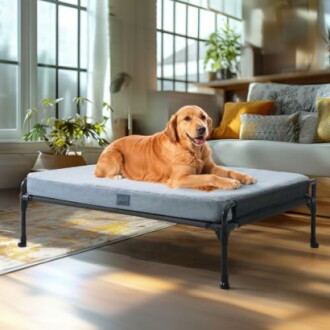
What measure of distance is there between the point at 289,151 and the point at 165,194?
1.42 metres

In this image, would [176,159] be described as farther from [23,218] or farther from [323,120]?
[323,120]

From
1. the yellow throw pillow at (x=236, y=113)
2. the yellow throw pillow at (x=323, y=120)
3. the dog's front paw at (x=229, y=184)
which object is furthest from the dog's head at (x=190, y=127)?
the yellow throw pillow at (x=236, y=113)

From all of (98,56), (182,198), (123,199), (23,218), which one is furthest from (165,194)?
(98,56)

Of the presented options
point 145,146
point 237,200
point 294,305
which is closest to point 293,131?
point 145,146

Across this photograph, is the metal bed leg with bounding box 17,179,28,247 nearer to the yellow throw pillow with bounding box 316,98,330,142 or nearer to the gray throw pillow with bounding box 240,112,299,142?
the gray throw pillow with bounding box 240,112,299,142

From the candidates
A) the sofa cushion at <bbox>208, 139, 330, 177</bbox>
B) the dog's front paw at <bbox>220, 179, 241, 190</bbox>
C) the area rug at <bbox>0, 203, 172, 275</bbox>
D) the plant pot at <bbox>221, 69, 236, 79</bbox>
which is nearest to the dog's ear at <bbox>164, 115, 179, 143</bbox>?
the dog's front paw at <bbox>220, 179, 241, 190</bbox>

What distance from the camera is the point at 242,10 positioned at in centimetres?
516

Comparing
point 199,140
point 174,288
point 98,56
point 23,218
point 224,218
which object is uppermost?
point 98,56

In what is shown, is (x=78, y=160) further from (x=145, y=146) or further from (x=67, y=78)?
(x=145, y=146)

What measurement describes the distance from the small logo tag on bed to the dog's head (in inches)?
12.5

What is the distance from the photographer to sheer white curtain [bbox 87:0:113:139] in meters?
4.34

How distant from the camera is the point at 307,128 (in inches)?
130

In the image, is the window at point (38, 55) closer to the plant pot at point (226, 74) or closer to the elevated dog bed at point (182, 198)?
the plant pot at point (226, 74)

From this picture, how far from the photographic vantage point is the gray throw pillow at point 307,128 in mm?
3266
